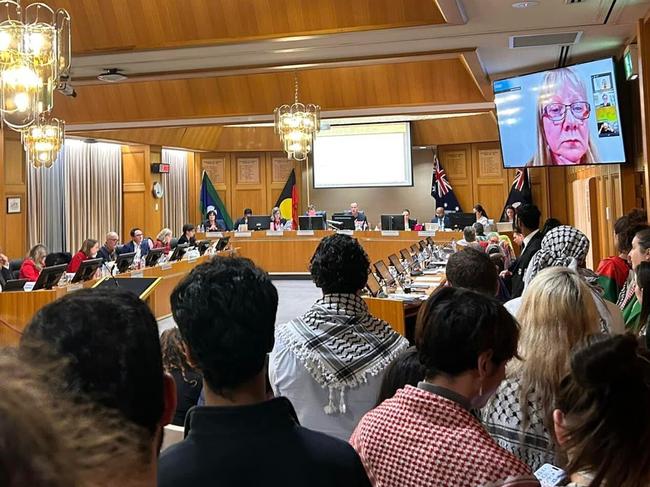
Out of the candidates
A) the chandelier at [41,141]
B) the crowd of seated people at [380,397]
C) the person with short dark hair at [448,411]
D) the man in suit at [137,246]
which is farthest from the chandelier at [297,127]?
the person with short dark hair at [448,411]

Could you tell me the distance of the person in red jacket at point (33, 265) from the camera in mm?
7355

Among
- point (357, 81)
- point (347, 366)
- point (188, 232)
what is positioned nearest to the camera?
point (347, 366)

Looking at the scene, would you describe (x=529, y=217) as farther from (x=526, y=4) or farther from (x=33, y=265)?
(x=33, y=265)

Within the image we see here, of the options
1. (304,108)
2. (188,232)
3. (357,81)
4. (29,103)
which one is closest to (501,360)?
(29,103)

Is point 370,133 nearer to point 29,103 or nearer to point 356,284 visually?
point 29,103

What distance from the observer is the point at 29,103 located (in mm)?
4137

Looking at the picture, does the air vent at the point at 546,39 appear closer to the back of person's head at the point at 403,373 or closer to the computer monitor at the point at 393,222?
the back of person's head at the point at 403,373

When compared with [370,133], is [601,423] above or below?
below

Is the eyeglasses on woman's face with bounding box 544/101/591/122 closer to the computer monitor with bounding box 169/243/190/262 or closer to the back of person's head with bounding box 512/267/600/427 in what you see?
the back of person's head with bounding box 512/267/600/427

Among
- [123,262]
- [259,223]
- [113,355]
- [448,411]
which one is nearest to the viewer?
[113,355]

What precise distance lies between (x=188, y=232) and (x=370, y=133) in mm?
5131

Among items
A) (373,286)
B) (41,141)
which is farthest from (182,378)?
(41,141)

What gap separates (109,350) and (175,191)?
15.5 meters

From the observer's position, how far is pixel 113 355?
0.85 meters
